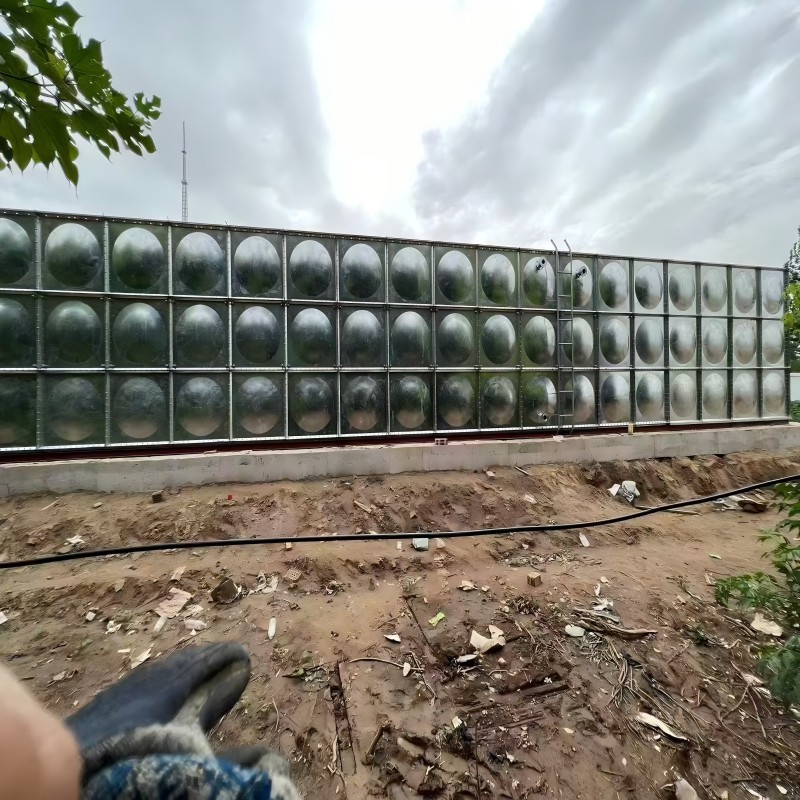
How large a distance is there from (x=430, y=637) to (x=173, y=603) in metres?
2.28

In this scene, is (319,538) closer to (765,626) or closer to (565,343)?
(765,626)

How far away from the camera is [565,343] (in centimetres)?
647

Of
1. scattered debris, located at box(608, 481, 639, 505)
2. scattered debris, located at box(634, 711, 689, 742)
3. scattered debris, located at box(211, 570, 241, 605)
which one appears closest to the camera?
scattered debris, located at box(634, 711, 689, 742)

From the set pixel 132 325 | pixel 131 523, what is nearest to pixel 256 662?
pixel 131 523

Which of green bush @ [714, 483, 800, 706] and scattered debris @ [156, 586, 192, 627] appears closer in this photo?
green bush @ [714, 483, 800, 706]

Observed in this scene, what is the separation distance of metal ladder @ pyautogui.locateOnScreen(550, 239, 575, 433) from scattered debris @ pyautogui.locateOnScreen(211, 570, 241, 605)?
559cm

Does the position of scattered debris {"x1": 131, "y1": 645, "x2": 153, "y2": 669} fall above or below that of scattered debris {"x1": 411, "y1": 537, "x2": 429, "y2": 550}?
below

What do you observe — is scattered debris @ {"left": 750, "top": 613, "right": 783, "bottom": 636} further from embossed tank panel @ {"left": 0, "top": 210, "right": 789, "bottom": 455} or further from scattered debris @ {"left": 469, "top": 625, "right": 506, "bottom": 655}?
embossed tank panel @ {"left": 0, "top": 210, "right": 789, "bottom": 455}

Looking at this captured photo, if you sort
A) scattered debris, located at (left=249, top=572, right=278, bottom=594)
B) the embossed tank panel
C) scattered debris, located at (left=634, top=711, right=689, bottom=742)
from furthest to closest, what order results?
1. the embossed tank panel
2. scattered debris, located at (left=249, top=572, right=278, bottom=594)
3. scattered debris, located at (left=634, top=711, right=689, bottom=742)

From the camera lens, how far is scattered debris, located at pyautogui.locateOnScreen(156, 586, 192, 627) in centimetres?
303

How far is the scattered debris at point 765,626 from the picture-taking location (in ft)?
10.3

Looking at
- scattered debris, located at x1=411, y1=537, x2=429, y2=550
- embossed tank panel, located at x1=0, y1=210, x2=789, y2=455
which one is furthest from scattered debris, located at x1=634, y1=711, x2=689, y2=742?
embossed tank panel, located at x1=0, y1=210, x2=789, y2=455

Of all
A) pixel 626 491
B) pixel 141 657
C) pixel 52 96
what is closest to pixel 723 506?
pixel 626 491

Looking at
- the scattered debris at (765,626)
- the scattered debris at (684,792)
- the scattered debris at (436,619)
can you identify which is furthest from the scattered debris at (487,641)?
the scattered debris at (765,626)
